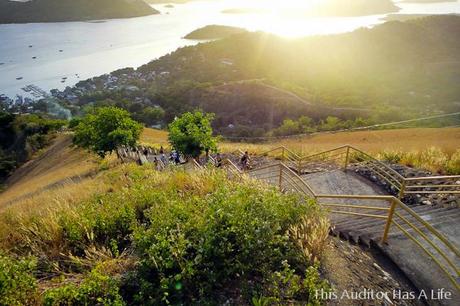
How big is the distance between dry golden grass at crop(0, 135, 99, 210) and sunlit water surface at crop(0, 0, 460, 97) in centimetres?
6364

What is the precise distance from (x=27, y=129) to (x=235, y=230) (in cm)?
3823

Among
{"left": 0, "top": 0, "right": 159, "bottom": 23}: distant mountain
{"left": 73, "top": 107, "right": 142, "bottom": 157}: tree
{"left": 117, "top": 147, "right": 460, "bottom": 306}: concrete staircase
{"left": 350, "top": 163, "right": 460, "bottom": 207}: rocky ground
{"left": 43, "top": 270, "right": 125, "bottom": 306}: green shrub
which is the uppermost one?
{"left": 0, "top": 0, "right": 159, "bottom": 23}: distant mountain

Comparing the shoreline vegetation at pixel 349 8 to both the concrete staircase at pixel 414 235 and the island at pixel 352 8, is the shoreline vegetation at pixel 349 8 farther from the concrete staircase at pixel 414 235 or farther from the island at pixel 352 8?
the concrete staircase at pixel 414 235

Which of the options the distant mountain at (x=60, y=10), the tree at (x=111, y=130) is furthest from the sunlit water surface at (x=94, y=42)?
the tree at (x=111, y=130)

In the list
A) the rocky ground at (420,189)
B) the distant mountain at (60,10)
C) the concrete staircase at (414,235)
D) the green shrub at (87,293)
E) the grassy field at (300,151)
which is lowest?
the grassy field at (300,151)

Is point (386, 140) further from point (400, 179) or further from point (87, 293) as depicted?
point (87, 293)

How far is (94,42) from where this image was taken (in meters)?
133

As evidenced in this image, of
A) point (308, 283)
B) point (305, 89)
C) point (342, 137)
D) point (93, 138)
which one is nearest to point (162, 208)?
point (308, 283)

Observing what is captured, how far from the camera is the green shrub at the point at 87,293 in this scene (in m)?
3.64

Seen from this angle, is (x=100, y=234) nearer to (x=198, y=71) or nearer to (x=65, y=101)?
(x=65, y=101)

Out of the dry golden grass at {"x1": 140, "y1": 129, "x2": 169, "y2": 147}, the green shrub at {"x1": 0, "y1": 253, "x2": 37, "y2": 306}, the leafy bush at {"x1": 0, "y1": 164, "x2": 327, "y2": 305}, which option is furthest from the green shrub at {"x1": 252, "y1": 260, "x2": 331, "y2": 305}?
the dry golden grass at {"x1": 140, "y1": 129, "x2": 169, "y2": 147}

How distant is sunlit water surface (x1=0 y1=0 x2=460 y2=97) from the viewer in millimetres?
97750

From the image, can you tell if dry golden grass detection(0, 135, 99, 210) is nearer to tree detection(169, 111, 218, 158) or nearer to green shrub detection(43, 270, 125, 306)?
tree detection(169, 111, 218, 158)

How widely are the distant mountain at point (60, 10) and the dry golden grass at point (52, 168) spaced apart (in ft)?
531
